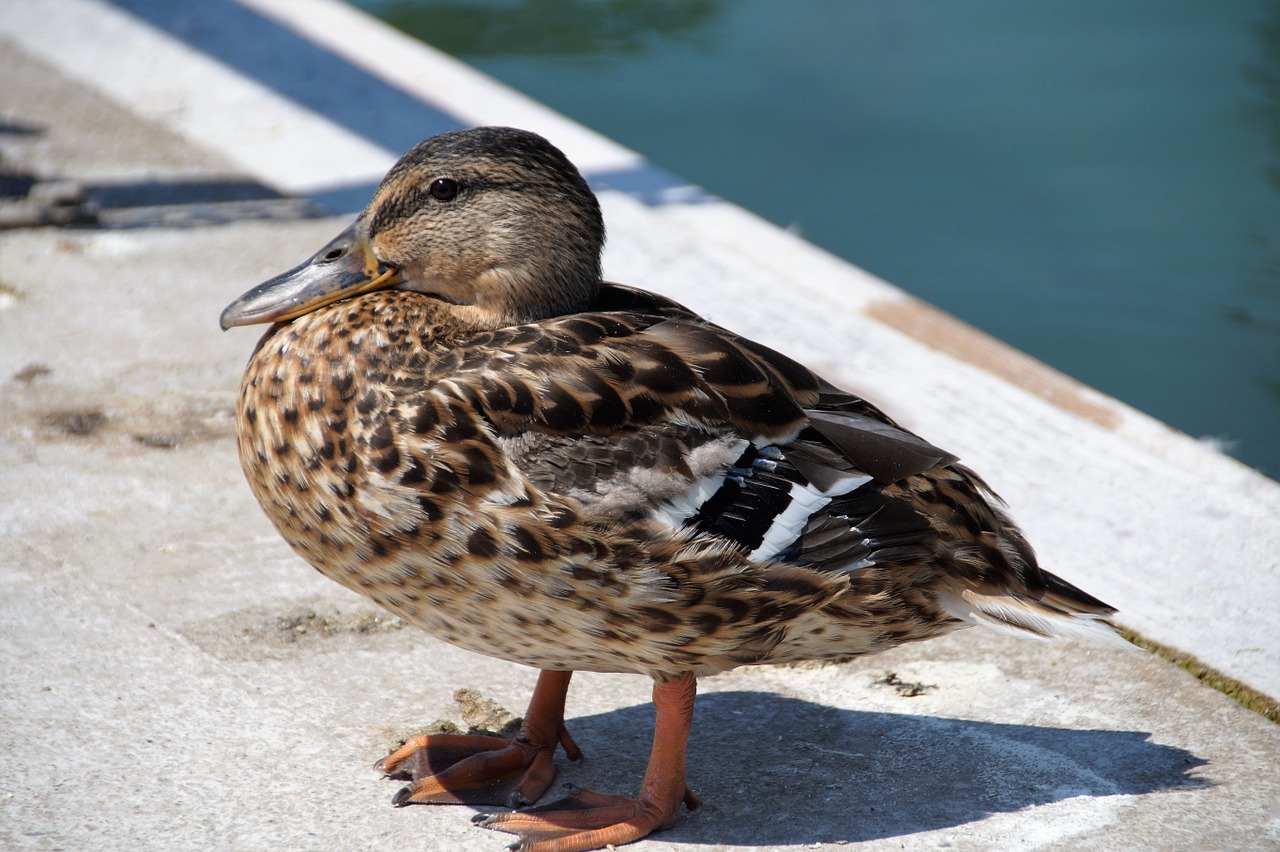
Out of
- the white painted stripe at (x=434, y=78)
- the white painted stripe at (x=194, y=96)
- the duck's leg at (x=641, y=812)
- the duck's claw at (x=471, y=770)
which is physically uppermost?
the white painted stripe at (x=434, y=78)

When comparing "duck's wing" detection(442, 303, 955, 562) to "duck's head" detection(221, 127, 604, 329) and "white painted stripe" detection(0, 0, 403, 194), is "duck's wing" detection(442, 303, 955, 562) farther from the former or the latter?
"white painted stripe" detection(0, 0, 403, 194)

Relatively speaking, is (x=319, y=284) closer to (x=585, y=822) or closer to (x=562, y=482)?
(x=562, y=482)

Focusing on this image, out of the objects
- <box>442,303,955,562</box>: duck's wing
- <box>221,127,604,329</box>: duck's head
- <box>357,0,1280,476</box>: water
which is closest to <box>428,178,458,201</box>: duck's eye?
<box>221,127,604,329</box>: duck's head

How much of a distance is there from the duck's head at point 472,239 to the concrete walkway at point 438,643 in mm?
876

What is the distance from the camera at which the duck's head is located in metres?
2.80

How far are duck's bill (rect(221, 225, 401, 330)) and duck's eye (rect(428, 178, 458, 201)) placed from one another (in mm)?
182

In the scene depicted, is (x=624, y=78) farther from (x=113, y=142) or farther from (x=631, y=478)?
(x=631, y=478)

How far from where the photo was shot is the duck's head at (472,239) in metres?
2.80

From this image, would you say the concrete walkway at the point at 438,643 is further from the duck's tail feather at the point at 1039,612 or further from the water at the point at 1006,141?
the water at the point at 1006,141

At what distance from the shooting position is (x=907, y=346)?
4672mm

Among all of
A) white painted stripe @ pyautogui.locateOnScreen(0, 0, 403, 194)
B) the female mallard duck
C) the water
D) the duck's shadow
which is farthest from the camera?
the water

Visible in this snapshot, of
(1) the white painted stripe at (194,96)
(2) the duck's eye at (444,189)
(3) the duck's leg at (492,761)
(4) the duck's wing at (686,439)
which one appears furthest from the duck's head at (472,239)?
(1) the white painted stripe at (194,96)

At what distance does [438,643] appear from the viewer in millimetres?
3336

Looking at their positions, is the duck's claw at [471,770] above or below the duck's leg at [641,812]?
below
